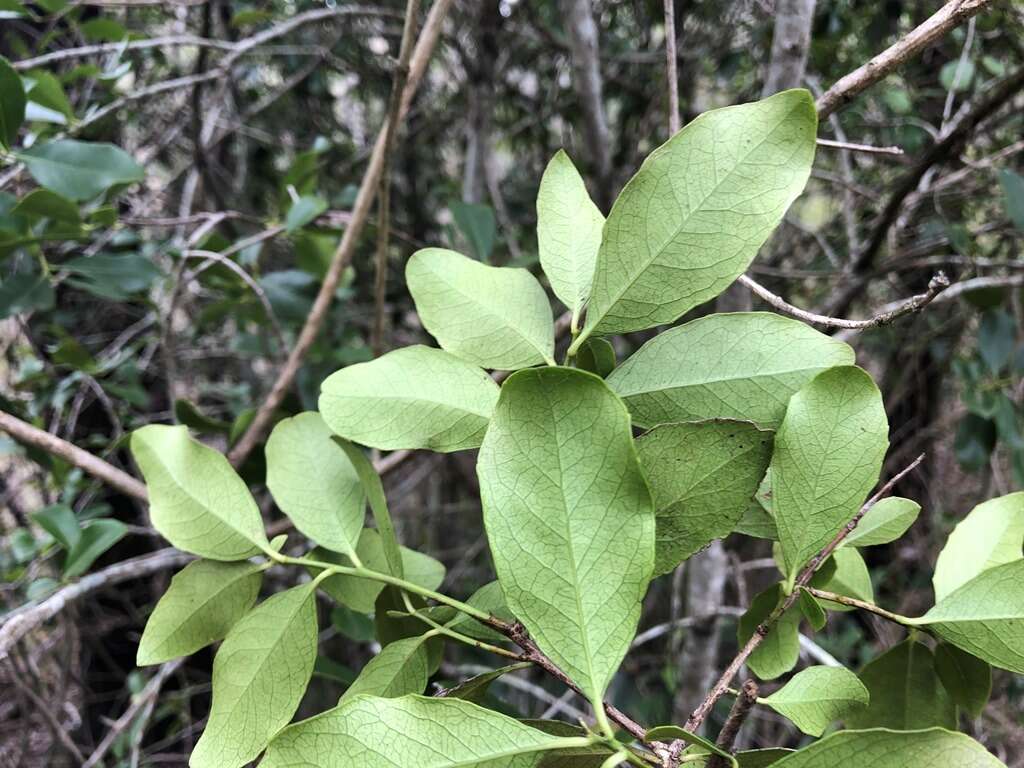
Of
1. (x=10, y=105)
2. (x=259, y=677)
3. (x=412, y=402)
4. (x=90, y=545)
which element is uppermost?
(x=10, y=105)

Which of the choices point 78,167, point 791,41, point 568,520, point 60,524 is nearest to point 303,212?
point 78,167

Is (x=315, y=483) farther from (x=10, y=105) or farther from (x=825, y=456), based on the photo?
(x=10, y=105)

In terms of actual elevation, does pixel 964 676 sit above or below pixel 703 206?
below

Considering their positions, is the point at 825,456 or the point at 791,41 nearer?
the point at 825,456

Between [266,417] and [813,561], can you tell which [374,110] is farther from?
A: [813,561]

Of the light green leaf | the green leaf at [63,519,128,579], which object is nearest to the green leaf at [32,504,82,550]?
the green leaf at [63,519,128,579]

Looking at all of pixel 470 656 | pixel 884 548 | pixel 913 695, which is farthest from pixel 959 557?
pixel 884 548

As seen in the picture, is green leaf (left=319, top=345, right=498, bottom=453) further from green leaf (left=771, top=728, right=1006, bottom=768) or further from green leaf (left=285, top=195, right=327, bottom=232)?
green leaf (left=285, top=195, right=327, bottom=232)
